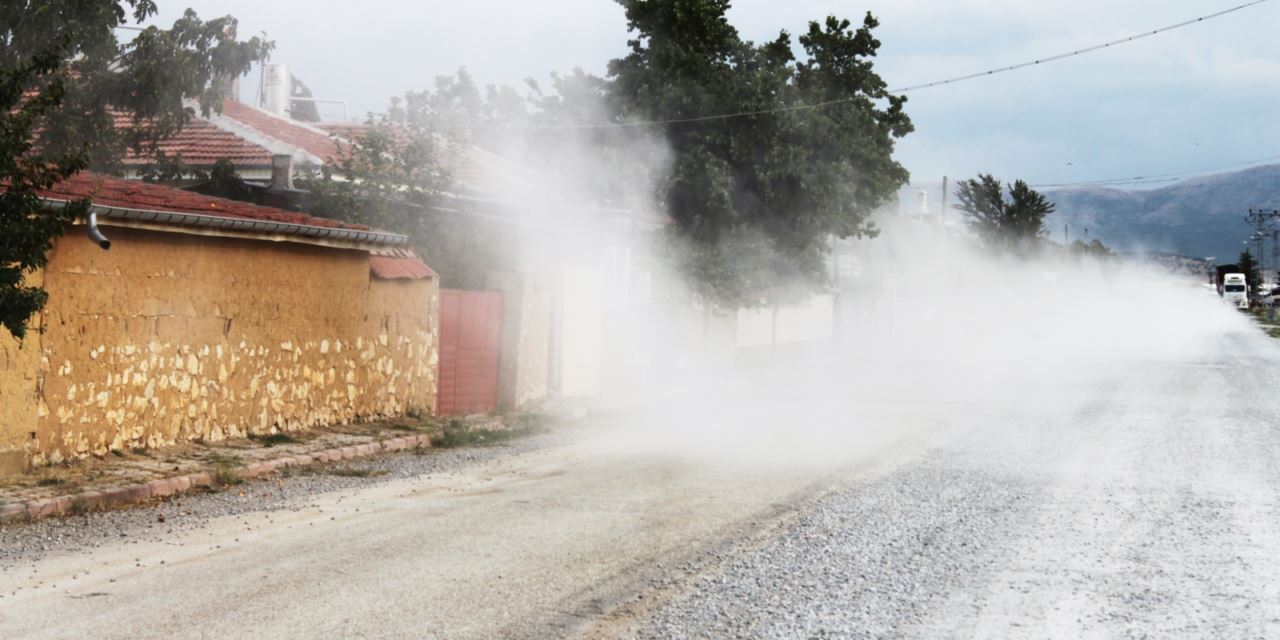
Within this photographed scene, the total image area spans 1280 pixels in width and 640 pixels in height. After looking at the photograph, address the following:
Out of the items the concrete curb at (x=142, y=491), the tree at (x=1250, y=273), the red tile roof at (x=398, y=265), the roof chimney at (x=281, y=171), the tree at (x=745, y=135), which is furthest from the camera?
the tree at (x=1250, y=273)

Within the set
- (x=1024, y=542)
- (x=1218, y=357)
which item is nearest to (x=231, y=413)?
(x=1024, y=542)

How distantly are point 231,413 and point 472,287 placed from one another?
23.6 feet

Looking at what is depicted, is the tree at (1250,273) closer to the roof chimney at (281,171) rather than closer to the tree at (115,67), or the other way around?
the roof chimney at (281,171)

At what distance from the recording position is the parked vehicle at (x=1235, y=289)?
9894cm

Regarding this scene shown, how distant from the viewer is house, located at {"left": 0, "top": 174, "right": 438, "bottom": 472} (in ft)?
36.9

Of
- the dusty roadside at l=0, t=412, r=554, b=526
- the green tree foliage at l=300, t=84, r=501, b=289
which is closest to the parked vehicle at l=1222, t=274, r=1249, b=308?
the green tree foliage at l=300, t=84, r=501, b=289

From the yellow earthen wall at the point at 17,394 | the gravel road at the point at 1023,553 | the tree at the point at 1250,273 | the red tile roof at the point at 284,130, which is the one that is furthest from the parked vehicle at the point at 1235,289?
the yellow earthen wall at the point at 17,394

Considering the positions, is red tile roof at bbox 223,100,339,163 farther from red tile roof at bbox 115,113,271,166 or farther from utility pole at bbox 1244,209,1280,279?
utility pole at bbox 1244,209,1280,279

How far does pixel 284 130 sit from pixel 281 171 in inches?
200

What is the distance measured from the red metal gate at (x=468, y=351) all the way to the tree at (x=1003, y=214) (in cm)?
6186

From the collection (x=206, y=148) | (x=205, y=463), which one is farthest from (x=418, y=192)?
(x=205, y=463)

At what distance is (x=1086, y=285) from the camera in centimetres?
8700

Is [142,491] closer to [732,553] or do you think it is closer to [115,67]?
[732,553]

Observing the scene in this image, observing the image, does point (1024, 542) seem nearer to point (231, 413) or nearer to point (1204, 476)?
point (1204, 476)
